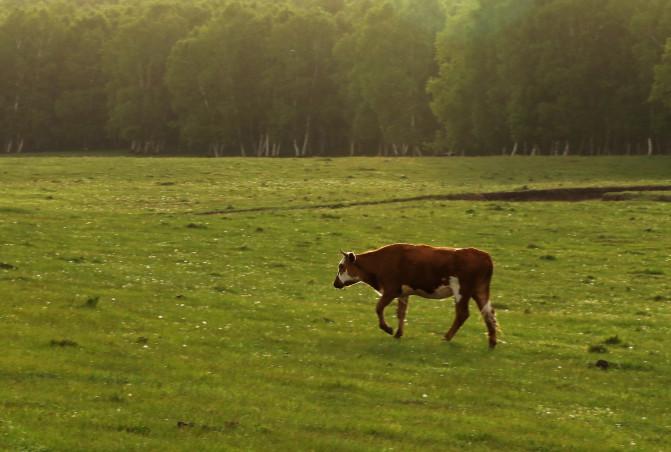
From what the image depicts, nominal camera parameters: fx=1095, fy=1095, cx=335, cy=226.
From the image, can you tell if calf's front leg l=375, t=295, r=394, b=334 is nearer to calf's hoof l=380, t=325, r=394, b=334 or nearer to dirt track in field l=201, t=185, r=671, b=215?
calf's hoof l=380, t=325, r=394, b=334

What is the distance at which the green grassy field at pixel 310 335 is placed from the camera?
16828 millimetres

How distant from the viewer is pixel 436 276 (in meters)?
24.2

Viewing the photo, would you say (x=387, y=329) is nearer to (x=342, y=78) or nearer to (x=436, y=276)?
(x=436, y=276)

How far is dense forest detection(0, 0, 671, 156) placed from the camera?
92312mm

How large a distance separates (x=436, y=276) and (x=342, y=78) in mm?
94487

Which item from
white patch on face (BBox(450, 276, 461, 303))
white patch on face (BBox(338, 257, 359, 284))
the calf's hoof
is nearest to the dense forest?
white patch on face (BBox(338, 257, 359, 284))

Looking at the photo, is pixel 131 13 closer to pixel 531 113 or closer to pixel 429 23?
pixel 429 23

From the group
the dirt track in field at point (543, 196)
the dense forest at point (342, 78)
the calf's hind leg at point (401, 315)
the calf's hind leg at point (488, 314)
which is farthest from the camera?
the dense forest at point (342, 78)

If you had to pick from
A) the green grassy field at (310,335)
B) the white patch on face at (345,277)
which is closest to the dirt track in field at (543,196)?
the green grassy field at (310,335)

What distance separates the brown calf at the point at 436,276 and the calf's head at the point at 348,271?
0.62 meters

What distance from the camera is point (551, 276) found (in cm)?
3647

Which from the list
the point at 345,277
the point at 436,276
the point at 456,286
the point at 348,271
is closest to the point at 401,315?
the point at 436,276

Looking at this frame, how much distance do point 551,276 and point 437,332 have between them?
11.8 m

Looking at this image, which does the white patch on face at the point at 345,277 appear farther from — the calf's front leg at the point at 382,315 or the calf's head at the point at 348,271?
the calf's front leg at the point at 382,315
